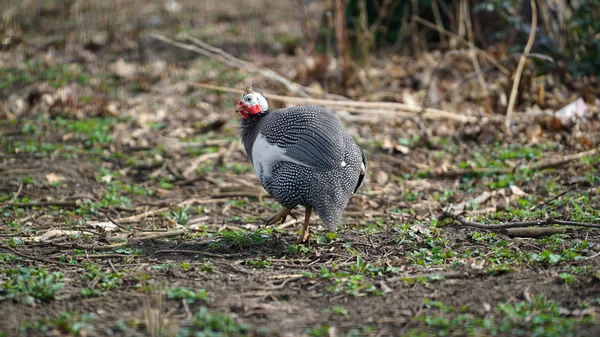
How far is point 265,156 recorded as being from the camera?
435 cm

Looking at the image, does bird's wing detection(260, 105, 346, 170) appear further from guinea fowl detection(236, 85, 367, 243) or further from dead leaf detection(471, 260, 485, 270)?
dead leaf detection(471, 260, 485, 270)

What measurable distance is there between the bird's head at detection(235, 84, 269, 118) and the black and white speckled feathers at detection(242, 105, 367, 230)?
0.22 meters

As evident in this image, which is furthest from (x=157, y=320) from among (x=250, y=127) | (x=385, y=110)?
(x=385, y=110)

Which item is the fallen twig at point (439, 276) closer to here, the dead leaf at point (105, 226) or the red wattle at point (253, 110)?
the red wattle at point (253, 110)

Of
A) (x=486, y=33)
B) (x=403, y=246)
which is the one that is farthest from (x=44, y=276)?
(x=486, y=33)

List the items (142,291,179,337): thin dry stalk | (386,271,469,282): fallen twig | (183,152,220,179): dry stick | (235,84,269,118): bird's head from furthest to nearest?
1. (183,152,220,179): dry stick
2. (235,84,269,118): bird's head
3. (386,271,469,282): fallen twig
4. (142,291,179,337): thin dry stalk

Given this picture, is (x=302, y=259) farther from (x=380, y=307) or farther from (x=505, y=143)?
(x=505, y=143)

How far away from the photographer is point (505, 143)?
6.84m

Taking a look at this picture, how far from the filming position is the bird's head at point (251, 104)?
4652 millimetres

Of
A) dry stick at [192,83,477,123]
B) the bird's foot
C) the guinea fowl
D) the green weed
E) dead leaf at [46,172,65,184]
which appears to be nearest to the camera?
the green weed

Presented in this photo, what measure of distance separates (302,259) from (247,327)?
1.14 meters

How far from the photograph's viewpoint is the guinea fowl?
13.7 ft

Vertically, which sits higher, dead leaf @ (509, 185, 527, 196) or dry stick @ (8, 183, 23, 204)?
dead leaf @ (509, 185, 527, 196)

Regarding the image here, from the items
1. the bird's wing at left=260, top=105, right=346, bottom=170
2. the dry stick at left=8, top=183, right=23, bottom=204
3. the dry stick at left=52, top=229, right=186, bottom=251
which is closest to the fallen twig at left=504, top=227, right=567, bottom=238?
the bird's wing at left=260, top=105, right=346, bottom=170
